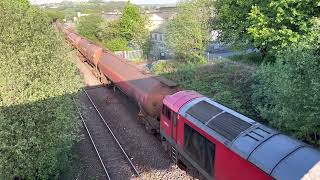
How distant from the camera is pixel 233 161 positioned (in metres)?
10.1

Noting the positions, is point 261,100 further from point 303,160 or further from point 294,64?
point 303,160

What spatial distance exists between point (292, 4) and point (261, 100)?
25.6ft

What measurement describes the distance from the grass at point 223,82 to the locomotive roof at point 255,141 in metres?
6.91

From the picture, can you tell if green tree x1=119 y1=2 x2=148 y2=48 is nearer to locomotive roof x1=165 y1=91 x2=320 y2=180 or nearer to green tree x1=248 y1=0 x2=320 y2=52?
green tree x1=248 y1=0 x2=320 y2=52

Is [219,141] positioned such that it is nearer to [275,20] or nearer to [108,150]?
[108,150]

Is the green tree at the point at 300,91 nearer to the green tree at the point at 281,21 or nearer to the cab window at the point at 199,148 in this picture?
the cab window at the point at 199,148

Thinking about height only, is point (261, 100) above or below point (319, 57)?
below

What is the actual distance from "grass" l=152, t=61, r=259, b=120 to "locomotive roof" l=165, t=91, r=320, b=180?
6908 mm

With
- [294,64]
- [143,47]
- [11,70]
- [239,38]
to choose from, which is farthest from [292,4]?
[143,47]

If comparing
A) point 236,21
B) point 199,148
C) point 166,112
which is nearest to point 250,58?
point 236,21

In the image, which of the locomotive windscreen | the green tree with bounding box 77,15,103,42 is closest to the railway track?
the locomotive windscreen

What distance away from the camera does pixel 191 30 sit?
36406mm

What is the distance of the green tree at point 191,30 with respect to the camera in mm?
36625

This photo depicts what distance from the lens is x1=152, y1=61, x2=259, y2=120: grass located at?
1994 centimetres
